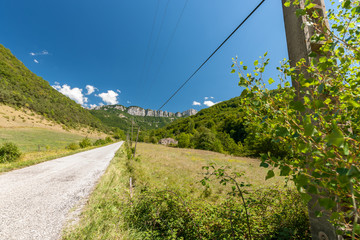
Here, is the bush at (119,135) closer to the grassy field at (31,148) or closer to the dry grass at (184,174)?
the grassy field at (31,148)

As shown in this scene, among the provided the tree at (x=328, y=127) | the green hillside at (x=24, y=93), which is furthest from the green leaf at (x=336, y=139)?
the green hillside at (x=24, y=93)

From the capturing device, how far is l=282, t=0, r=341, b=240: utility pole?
1.77 m

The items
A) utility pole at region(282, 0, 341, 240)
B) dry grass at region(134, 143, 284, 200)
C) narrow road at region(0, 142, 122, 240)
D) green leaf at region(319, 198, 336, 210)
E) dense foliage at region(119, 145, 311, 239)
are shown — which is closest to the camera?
green leaf at region(319, 198, 336, 210)

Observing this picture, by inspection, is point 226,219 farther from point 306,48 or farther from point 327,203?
point 306,48

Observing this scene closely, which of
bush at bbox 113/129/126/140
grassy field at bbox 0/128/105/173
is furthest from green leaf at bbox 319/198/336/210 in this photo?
bush at bbox 113/129/126/140

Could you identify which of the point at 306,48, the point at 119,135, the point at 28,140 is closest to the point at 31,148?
the point at 28,140

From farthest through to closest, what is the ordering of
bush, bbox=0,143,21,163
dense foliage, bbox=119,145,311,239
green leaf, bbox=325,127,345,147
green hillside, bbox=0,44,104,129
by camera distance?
green hillside, bbox=0,44,104,129 < bush, bbox=0,143,21,163 < dense foliage, bbox=119,145,311,239 < green leaf, bbox=325,127,345,147

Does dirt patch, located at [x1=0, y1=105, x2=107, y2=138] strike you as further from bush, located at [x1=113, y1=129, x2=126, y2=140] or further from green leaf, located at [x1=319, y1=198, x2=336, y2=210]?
green leaf, located at [x1=319, y1=198, x2=336, y2=210]

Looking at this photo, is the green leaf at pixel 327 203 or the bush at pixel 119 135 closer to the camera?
the green leaf at pixel 327 203

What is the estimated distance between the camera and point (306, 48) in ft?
6.28

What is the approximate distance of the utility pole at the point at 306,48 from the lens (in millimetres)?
1767

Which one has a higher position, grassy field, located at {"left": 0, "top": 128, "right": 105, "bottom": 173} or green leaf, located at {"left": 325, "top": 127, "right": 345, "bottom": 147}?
green leaf, located at {"left": 325, "top": 127, "right": 345, "bottom": 147}

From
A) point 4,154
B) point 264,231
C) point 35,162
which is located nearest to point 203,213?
point 264,231

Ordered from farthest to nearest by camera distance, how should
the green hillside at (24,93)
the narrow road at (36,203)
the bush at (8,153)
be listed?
the green hillside at (24,93) < the bush at (8,153) < the narrow road at (36,203)
